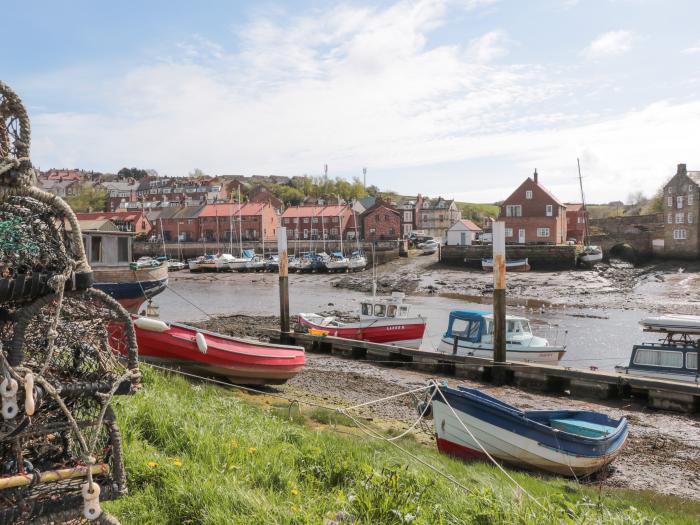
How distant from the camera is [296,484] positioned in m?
6.15

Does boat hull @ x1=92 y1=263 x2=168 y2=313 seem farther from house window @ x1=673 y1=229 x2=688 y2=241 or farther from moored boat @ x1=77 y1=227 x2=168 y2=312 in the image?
house window @ x1=673 y1=229 x2=688 y2=241

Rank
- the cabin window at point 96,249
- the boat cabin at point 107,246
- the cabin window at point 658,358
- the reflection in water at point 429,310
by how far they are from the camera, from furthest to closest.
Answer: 1. the reflection in water at point 429,310
2. the cabin window at point 96,249
3. the boat cabin at point 107,246
4. the cabin window at point 658,358

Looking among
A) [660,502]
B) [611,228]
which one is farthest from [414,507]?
[611,228]

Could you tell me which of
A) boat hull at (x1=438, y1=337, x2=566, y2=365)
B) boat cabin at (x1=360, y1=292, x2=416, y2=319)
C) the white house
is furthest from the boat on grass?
boat hull at (x1=438, y1=337, x2=566, y2=365)

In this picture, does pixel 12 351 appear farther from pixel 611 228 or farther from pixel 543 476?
pixel 611 228

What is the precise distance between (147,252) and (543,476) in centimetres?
8219

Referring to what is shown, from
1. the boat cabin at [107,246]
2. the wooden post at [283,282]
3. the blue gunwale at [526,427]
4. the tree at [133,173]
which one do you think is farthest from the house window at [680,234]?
the tree at [133,173]

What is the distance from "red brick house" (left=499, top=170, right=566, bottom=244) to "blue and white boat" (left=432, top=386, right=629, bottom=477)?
2184 inches

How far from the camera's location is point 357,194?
131500 mm

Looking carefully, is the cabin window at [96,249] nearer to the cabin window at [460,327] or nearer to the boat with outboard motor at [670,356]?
the cabin window at [460,327]

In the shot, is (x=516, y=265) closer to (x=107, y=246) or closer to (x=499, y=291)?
(x=107, y=246)

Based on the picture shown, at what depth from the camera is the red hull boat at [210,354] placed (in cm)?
1426

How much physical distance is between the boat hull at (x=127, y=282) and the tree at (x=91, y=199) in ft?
330

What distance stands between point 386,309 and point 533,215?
44.9 m
